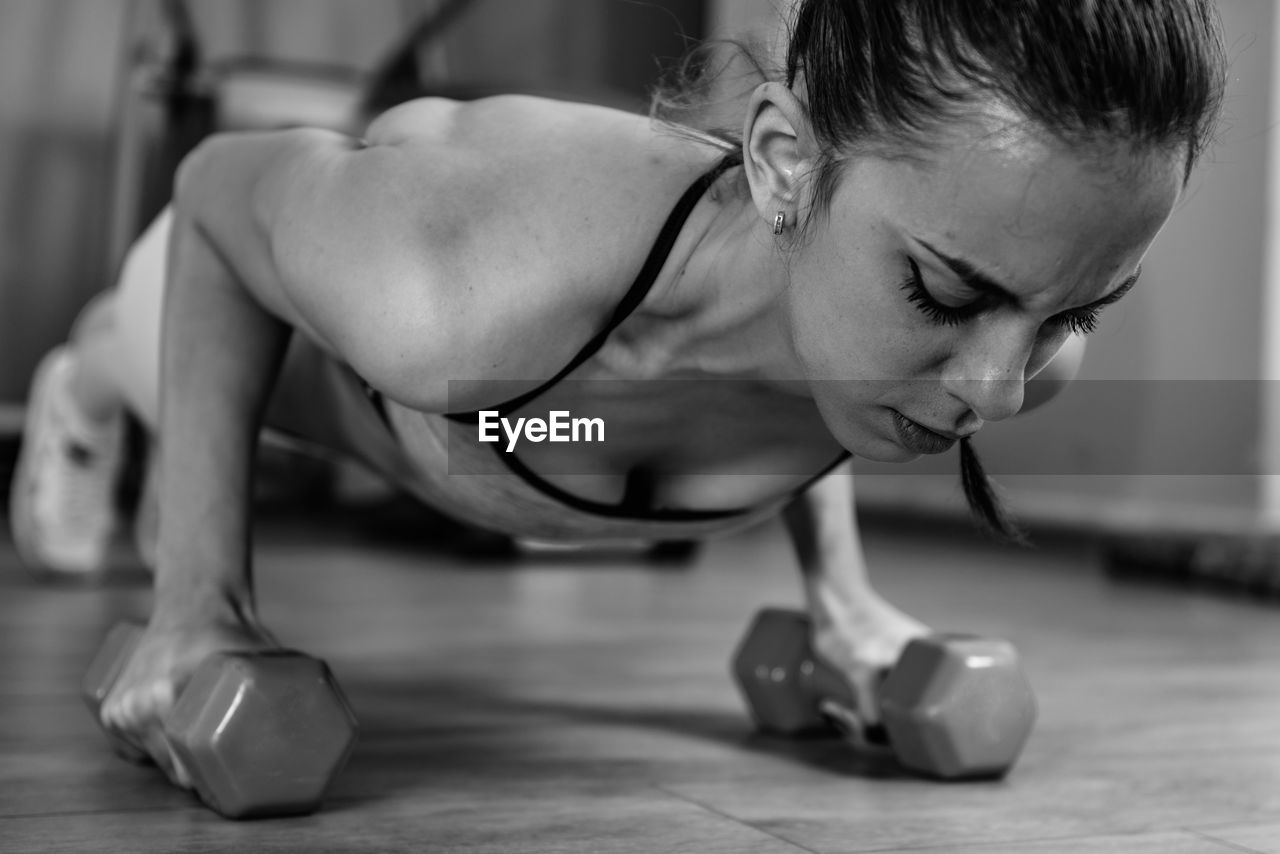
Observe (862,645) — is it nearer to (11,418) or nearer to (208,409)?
(208,409)

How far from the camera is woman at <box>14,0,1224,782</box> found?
1.93 ft

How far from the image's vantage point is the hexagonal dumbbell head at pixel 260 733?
0.73 metres

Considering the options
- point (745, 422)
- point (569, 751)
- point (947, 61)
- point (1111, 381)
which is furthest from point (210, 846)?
point (1111, 381)

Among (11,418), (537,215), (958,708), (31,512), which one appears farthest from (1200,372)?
(11,418)

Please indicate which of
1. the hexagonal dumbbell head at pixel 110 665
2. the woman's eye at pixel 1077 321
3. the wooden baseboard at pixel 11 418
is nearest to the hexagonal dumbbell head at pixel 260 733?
the hexagonal dumbbell head at pixel 110 665

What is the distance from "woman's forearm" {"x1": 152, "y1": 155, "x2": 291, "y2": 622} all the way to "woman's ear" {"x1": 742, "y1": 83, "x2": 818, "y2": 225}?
33 centimetres

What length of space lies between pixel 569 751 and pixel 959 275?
17.9 inches

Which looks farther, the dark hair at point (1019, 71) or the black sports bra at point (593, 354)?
the black sports bra at point (593, 354)

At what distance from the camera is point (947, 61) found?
1.95ft

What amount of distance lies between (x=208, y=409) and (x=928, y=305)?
0.46m

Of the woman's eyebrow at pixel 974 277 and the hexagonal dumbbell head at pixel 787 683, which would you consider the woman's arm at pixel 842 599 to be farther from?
the woman's eyebrow at pixel 974 277

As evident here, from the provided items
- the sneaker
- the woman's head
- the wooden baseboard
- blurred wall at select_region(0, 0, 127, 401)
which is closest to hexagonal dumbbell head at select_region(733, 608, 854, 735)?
the woman's head

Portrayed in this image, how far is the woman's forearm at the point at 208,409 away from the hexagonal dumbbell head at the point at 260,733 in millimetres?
99

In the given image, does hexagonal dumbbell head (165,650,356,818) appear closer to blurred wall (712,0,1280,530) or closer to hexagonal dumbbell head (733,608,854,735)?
hexagonal dumbbell head (733,608,854,735)
